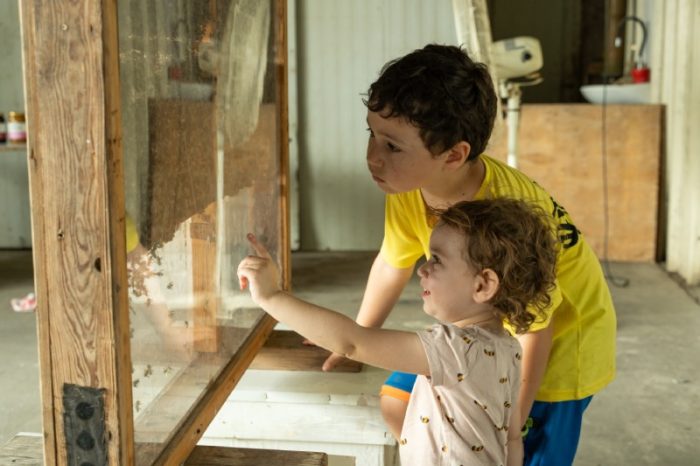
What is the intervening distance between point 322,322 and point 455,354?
0.21m

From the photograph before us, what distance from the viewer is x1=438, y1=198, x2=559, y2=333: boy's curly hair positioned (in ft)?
4.28

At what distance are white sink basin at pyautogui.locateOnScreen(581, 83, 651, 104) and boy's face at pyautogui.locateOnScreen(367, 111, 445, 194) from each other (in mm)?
4265

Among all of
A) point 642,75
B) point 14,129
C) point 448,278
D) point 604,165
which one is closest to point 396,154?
point 448,278

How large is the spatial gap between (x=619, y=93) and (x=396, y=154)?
4470mm

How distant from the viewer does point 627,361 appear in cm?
339

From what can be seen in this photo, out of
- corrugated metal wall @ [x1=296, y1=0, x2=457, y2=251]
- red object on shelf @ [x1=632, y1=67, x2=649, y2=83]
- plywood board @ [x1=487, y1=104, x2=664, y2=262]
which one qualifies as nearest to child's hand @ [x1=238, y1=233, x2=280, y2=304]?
plywood board @ [x1=487, y1=104, x2=664, y2=262]

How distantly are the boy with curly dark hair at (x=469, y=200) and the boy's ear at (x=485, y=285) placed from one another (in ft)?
0.58

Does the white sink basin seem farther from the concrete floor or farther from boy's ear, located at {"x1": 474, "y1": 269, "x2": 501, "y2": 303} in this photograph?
boy's ear, located at {"x1": 474, "y1": 269, "x2": 501, "y2": 303}

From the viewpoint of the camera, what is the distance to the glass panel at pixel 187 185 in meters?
1.13

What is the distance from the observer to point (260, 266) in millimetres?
1354

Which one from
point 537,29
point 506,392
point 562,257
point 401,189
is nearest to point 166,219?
point 401,189

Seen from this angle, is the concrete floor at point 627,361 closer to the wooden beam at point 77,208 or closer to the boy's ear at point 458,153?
the boy's ear at point 458,153

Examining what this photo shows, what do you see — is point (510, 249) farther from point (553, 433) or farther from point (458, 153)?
point (553, 433)

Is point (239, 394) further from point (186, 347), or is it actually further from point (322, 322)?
point (322, 322)
